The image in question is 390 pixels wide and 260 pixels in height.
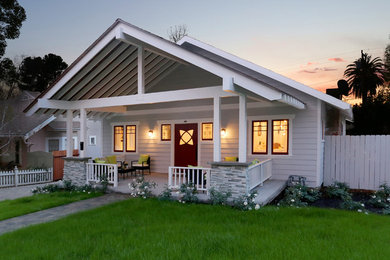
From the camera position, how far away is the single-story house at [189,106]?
7234mm

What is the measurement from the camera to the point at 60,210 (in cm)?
702

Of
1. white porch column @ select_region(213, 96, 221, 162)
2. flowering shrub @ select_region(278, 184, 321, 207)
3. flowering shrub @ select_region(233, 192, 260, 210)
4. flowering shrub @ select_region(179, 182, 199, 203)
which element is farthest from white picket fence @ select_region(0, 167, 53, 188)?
flowering shrub @ select_region(278, 184, 321, 207)

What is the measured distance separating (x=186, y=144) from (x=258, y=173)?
4.07 meters

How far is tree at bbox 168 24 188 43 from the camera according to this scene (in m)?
24.6

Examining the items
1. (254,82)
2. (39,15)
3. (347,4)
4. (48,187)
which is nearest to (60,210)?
(48,187)

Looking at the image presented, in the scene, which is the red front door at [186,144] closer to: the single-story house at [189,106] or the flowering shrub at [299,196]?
the single-story house at [189,106]

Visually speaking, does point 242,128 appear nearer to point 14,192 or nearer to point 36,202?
point 36,202

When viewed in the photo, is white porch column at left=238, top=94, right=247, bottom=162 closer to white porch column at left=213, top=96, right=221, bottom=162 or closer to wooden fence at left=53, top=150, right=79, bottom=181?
white porch column at left=213, top=96, right=221, bottom=162

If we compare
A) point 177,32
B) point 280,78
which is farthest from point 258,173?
point 177,32

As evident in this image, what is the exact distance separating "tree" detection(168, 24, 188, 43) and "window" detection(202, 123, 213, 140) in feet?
51.2

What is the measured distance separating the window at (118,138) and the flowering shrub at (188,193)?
6394mm

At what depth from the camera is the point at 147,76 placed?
1102cm

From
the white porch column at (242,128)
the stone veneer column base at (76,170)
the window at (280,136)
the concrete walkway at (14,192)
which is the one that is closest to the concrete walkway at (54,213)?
the stone veneer column base at (76,170)

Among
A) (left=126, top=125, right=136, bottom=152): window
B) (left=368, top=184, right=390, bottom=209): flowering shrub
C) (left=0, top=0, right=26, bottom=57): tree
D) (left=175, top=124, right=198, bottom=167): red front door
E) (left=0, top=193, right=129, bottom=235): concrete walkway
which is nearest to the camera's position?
(left=0, top=193, right=129, bottom=235): concrete walkway
